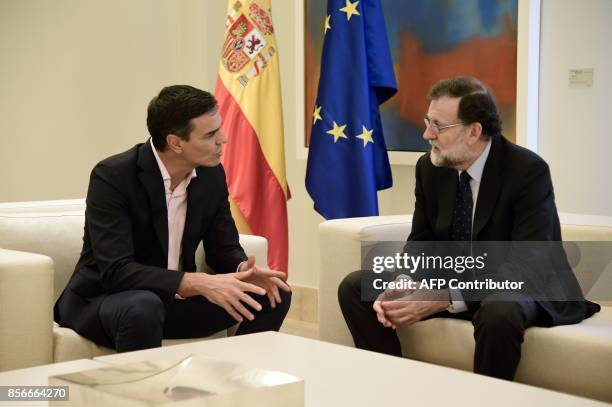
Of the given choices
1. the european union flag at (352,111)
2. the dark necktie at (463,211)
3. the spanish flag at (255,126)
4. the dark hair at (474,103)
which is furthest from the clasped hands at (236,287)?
the spanish flag at (255,126)

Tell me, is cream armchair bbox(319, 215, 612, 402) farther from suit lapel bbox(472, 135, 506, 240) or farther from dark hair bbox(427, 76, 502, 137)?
dark hair bbox(427, 76, 502, 137)

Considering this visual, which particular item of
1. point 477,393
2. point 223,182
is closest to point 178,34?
point 223,182

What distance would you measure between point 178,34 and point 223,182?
295cm

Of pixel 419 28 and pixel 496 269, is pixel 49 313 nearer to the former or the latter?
pixel 496 269

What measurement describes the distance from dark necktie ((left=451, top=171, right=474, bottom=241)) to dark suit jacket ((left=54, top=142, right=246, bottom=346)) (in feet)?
2.55

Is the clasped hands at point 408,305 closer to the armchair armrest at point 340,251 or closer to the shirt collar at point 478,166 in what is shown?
the armchair armrest at point 340,251

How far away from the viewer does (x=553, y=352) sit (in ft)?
9.57

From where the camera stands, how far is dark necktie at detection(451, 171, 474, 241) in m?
3.29

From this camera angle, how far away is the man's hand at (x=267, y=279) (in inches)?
122

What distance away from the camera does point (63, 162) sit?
6.75 meters

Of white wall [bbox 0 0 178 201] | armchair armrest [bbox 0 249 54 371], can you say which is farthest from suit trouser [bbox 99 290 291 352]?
white wall [bbox 0 0 178 201]

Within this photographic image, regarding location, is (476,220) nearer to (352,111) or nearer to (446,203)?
(446,203)

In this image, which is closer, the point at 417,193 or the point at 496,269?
the point at 496,269

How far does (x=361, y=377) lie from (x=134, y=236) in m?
1.29
